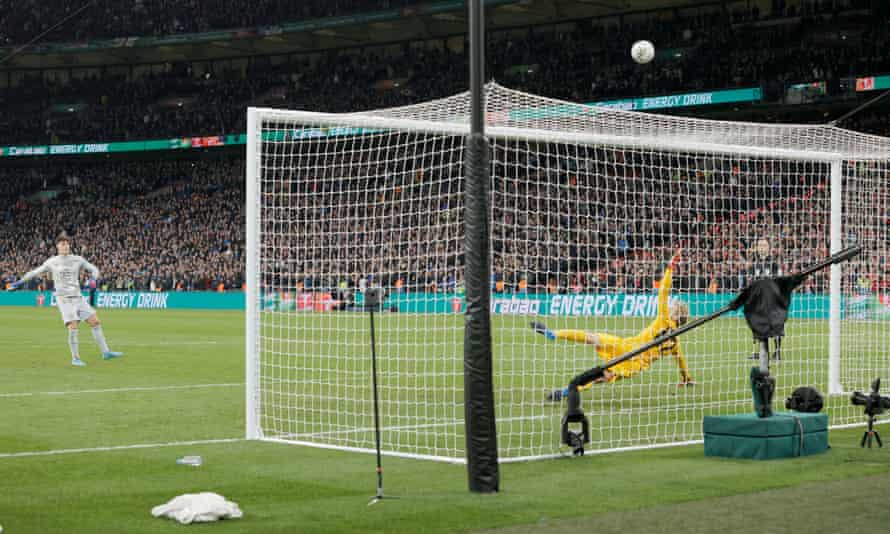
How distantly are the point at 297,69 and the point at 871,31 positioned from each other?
30.9 meters

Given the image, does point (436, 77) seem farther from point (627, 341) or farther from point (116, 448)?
point (116, 448)

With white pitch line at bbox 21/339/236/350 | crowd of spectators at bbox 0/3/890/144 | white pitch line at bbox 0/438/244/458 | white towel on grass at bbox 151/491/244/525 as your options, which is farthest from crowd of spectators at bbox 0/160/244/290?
white towel on grass at bbox 151/491/244/525

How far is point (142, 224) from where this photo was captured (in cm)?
5750

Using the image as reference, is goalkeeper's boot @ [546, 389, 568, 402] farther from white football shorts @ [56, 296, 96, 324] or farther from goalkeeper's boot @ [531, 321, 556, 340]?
white football shorts @ [56, 296, 96, 324]

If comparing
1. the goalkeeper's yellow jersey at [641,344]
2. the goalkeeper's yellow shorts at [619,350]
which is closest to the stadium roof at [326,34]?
the goalkeeper's yellow jersey at [641,344]

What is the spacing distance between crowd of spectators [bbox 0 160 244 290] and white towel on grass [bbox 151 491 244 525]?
40746 mm

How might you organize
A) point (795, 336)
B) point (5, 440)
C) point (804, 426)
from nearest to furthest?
1. point (804, 426)
2. point (5, 440)
3. point (795, 336)

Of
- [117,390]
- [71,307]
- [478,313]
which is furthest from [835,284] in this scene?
[71,307]

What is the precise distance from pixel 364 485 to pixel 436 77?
45.9 m

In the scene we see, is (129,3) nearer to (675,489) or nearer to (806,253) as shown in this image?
(806,253)

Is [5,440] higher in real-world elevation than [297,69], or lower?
lower

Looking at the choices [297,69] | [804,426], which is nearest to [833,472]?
[804,426]

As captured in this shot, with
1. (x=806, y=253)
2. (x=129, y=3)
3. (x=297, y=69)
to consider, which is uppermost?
(x=129, y=3)

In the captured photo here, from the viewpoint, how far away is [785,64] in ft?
140
